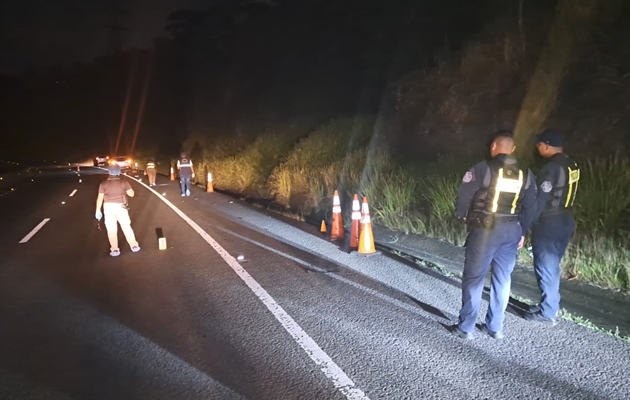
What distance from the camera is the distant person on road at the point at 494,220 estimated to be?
5406 mm

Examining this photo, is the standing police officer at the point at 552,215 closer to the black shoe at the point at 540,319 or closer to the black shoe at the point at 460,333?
the black shoe at the point at 540,319

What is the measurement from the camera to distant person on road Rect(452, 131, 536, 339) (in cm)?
541

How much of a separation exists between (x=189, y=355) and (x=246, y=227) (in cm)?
777

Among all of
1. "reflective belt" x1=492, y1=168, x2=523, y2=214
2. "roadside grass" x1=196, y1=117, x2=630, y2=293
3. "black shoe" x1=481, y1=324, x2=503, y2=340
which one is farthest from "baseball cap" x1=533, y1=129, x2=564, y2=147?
"roadside grass" x1=196, y1=117, x2=630, y2=293

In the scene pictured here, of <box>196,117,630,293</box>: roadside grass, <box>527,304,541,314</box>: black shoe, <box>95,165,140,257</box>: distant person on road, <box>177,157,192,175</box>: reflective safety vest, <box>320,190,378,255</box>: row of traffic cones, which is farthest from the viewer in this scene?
<box>177,157,192,175</box>: reflective safety vest

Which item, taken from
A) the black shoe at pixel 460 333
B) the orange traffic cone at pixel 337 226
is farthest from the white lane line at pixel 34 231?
the black shoe at pixel 460 333

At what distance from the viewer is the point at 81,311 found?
6898 mm

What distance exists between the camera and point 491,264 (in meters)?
5.71

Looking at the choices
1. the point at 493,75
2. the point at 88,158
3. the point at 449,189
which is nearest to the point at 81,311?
the point at 449,189

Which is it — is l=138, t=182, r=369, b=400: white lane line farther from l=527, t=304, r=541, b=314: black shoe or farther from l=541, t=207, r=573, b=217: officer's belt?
l=541, t=207, r=573, b=217: officer's belt

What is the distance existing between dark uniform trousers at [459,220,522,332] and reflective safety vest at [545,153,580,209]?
58 centimetres

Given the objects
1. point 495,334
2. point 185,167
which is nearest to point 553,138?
point 495,334

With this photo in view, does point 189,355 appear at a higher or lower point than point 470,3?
lower

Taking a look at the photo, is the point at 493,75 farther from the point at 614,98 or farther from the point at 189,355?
the point at 189,355
